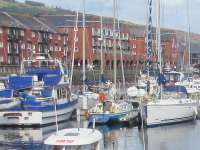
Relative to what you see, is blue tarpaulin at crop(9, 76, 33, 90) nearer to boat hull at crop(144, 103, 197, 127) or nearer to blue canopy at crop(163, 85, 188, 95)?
boat hull at crop(144, 103, 197, 127)

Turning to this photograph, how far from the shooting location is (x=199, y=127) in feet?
150

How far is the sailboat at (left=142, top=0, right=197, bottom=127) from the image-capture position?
43.5 m

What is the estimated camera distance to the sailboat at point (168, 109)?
4350 centimetres

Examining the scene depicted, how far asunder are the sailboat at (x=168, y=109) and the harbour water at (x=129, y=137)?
2.01ft

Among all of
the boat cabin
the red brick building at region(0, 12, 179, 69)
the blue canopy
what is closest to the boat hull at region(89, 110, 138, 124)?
the blue canopy

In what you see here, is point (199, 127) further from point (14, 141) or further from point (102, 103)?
point (14, 141)

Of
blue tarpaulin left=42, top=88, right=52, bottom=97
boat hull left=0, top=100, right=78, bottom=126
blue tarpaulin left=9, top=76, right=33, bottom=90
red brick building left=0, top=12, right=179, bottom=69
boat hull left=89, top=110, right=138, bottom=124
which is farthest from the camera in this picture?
red brick building left=0, top=12, right=179, bottom=69

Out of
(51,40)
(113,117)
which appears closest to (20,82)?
(113,117)

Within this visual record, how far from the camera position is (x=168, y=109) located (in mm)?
44344

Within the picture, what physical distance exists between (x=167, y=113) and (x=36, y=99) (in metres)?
9.89

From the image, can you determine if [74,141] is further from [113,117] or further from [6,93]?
[6,93]

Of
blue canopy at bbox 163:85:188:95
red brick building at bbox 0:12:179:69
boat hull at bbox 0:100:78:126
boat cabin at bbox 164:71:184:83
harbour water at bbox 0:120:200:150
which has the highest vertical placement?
red brick building at bbox 0:12:179:69

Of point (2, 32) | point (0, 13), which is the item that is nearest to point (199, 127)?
point (2, 32)

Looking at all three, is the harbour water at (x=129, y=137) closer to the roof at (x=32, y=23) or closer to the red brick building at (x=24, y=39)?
the red brick building at (x=24, y=39)
